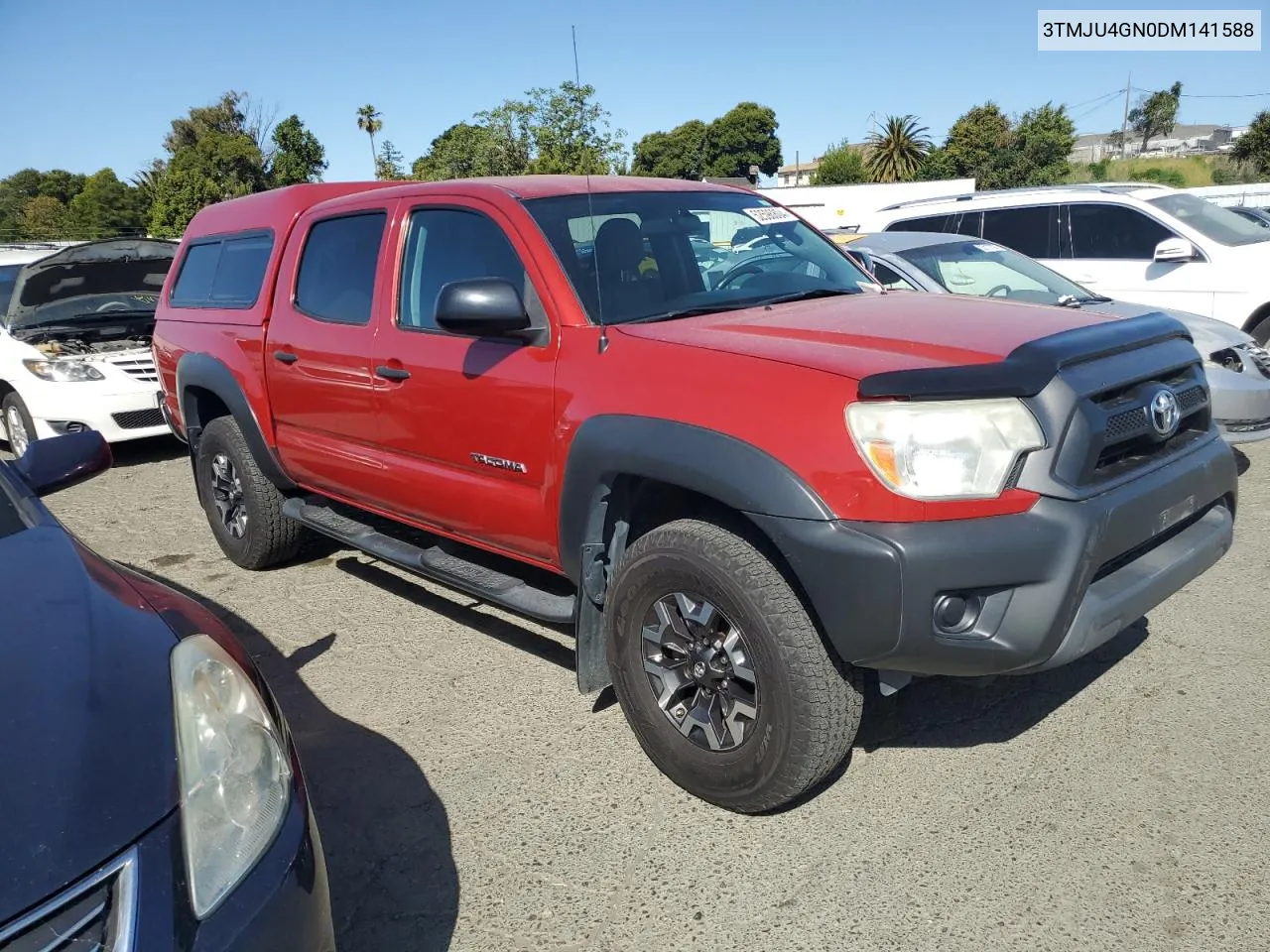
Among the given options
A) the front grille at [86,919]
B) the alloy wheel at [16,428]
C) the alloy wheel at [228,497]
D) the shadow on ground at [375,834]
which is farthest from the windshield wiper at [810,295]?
the alloy wheel at [16,428]

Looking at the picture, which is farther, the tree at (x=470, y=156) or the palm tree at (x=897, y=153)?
the palm tree at (x=897, y=153)

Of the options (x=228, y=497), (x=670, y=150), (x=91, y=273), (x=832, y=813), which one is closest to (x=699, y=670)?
(x=832, y=813)

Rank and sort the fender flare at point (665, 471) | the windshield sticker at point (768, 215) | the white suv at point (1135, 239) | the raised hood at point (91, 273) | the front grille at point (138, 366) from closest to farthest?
1. the fender flare at point (665, 471)
2. the windshield sticker at point (768, 215)
3. the white suv at point (1135, 239)
4. the front grille at point (138, 366)
5. the raised hood at point (91, 273)

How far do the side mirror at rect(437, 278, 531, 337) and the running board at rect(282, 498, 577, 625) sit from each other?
965 millimetres

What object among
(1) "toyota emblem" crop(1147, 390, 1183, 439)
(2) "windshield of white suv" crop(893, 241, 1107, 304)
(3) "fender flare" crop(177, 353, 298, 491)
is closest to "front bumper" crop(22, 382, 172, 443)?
(3) "fender flare" crop(177, 353, 298, 491)

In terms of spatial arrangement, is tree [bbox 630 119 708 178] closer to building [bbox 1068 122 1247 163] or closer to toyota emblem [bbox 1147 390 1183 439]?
building [bbox 1068 122 1247 163]

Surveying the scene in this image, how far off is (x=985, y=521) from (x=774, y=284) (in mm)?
1548

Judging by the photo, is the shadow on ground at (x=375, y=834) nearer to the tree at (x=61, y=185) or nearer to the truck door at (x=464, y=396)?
the truck door at (x=464, y=396)

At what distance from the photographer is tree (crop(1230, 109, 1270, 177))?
42094mm

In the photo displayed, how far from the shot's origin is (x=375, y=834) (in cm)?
297

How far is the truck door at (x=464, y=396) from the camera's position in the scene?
10.9 ft

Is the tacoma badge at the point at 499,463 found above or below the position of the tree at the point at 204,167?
below

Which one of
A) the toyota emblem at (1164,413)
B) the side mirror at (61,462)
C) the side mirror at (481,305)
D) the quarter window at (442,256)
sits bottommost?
the toyota emblem at (1164,413)

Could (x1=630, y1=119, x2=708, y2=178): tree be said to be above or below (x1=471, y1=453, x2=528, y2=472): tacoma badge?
above
